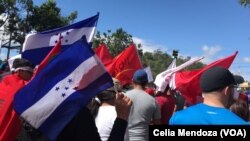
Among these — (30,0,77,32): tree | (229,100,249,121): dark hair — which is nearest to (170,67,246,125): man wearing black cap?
(229,100,249,121): dark hair

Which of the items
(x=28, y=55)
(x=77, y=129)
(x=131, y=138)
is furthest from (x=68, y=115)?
(x=28, y=55)

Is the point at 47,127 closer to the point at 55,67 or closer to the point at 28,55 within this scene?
the point at 55,67

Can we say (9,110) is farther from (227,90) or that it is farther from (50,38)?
(227,90)

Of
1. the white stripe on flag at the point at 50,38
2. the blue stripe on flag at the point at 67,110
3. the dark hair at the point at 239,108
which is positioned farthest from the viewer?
the white stripe on flag at the point at 50,38

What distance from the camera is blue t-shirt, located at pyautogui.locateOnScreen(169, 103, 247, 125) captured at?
2.87 m

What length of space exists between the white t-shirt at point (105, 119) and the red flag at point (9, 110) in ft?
2.79

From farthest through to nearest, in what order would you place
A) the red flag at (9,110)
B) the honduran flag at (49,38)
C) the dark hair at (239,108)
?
the honduran flag at (49,38), the dark hair at (239,108), the red flag at (9,110)

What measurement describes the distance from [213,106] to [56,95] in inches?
45.9

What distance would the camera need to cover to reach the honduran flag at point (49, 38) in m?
6.37

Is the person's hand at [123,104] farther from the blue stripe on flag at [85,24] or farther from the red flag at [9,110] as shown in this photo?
the blue stripe on flag at [85,24]

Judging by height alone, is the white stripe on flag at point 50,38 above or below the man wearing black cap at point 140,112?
above

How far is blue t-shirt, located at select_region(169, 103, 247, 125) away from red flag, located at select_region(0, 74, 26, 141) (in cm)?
225

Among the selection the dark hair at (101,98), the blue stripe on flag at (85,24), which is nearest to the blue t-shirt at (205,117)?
the dark hair at (101,98)

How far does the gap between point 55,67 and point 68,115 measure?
437mm
